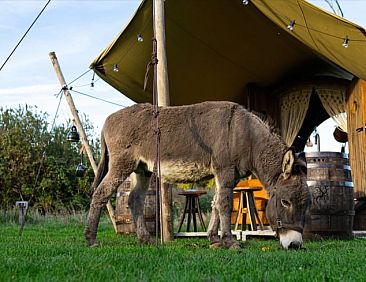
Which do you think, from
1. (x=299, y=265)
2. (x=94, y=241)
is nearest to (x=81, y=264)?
(x=299, y=265)

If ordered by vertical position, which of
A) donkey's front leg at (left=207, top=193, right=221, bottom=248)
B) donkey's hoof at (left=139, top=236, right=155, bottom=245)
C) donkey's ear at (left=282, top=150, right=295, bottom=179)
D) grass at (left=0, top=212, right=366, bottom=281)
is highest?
donkey's ear at (left=282, top=150, right=295, bottom=179)

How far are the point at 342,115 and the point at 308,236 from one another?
195 inches

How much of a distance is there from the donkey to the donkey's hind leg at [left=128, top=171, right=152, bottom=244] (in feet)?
0.04

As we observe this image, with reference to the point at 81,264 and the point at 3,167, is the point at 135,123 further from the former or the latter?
the point at 3,167

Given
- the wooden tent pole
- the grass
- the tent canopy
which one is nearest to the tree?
the tent canopy

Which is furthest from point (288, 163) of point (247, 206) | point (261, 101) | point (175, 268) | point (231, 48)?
point (261, 101)

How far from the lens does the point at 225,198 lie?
538cm

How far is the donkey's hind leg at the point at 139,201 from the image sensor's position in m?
5.92

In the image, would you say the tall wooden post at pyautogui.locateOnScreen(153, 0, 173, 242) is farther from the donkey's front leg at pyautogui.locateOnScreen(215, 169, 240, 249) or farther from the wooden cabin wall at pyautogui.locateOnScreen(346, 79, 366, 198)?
the wooden cabin wall at pyautogui.locateOnScreen(346, 79, 366, 198)

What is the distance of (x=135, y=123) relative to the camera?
5.89 m

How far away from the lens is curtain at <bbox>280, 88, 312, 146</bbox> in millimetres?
12062

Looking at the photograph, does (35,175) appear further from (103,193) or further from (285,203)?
(285,203)

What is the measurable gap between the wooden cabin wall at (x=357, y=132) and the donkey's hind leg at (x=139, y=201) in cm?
447

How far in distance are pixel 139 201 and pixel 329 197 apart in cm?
236
